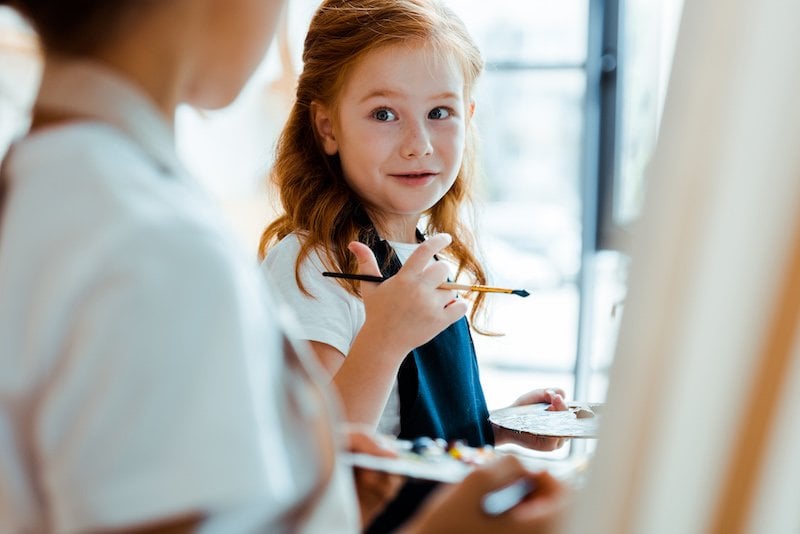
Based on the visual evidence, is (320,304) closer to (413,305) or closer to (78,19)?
(413,305)

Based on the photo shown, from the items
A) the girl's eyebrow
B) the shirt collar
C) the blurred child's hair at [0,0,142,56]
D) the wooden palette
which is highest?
the blurred child's hair at [0,0,142,56]

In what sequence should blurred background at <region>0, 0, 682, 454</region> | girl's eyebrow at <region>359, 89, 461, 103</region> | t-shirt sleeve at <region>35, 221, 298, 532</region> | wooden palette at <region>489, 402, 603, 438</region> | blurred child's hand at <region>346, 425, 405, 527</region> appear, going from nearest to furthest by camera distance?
t-shirt sleeve at <region>35, 221, 298, 532</region>, blurred child's hand at <region>346, 425, 405, 527</region>, wooden palette at <region>489, 402, 603, 438</region>, girl's eyebrow at <region>359, 89, 461, 103</region>, blurred background at <region>0, 0, 682, 454</region>

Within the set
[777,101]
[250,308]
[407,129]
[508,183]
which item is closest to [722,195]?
[777,101]

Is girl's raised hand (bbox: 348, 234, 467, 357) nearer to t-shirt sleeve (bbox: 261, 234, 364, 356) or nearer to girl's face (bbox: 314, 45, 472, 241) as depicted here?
t-shirt sleeve (bbox: 261, 234, 364, 356)

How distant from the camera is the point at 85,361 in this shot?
49cm

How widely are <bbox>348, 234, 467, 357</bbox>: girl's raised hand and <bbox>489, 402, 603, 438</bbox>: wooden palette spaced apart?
16cm

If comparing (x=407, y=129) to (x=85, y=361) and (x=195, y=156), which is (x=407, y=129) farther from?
(x=195, y=156)

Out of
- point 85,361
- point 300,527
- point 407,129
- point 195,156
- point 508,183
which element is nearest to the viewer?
point 85,361

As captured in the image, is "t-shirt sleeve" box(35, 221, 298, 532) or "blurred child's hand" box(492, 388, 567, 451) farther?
"blurred child's hand" box(492, 388, 567, 451)

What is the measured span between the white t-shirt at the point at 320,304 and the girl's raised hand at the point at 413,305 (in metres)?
0.11

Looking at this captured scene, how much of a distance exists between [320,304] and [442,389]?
0.77ft

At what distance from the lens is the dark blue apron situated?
4.49 feet

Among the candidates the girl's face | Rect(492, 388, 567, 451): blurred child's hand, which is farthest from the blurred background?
Rect(492, 388, 567, 451): blurred child's hand

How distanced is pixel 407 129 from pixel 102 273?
1.00m
